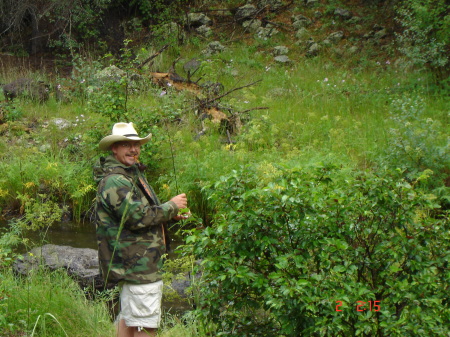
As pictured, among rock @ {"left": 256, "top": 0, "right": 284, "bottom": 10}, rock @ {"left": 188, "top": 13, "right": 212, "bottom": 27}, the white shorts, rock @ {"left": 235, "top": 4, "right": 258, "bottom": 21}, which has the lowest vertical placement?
rock @ {"left": 188, "top": 13, "right": 212, "bottom": 27}

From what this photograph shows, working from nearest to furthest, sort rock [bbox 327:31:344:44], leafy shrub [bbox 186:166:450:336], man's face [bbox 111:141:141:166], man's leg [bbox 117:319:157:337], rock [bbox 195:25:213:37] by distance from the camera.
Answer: leafy shrub [bbox 186:166:450:336] → man's leg [bbox 117:319:157:337] → man's face [bbox 111:141:141:166] → rock [bbox 327:31:344:44] → rock [bbox 195:25:213:37]

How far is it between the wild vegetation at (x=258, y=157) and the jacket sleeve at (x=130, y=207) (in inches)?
7.7

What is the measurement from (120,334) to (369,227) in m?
2.15

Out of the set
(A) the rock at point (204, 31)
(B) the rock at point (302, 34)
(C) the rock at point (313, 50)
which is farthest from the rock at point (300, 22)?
(A) the rock at point (204, 31)

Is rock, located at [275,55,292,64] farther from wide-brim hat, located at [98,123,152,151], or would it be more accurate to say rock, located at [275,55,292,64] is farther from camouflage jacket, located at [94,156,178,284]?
camouflage jacket, located at [94,156,178,284]

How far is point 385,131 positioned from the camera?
402 inches

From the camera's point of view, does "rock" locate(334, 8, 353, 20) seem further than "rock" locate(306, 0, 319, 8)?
No

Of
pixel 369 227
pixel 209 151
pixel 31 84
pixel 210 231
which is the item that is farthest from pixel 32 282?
pixel 31 84

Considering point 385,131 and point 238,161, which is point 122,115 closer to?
point 238,161

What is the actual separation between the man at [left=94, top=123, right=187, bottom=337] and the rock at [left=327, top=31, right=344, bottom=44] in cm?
1333

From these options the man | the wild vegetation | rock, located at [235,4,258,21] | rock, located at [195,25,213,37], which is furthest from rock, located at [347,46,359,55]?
the man

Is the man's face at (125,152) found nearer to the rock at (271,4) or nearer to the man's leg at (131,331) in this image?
the man's leg at (131,331)

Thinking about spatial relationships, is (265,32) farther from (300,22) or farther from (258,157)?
(258,157)

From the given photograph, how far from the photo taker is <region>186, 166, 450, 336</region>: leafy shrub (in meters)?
3.08
